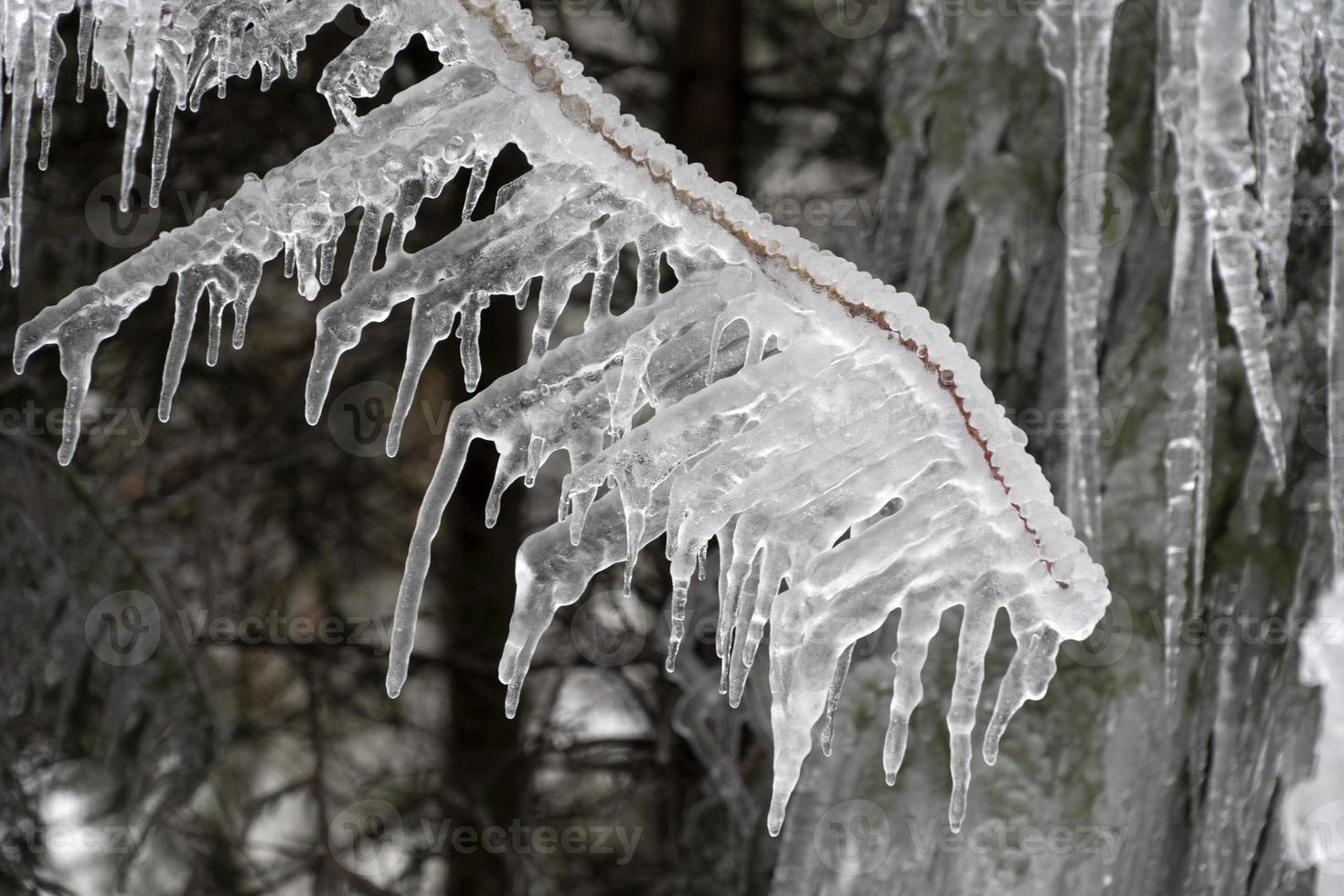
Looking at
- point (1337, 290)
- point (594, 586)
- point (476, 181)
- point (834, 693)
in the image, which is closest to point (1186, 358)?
Answer: point (1337, 290)

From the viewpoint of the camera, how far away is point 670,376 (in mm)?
722

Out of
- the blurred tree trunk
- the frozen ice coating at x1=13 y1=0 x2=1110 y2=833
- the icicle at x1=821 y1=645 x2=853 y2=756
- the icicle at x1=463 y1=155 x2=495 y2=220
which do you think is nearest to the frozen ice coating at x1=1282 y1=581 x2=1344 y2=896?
the frozen ice coating at x1=13 y1=0 x2=1110 y2=833

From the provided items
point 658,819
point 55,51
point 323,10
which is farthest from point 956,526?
point 658,819

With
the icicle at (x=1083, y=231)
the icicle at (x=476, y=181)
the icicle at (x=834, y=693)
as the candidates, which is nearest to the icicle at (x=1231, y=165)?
the icicle at (x=1083, y=231)

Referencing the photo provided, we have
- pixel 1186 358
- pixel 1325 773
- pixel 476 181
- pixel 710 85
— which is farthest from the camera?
pixel 710 85

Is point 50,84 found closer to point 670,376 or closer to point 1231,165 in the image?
point 670,376

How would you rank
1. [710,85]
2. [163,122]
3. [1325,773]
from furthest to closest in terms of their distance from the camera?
[710,85] < [163,122] < [1325,773]

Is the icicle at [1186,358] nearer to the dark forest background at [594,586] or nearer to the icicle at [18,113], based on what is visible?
the dark forest background at [594,586]

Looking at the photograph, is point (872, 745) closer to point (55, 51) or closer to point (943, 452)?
point (943, 452)

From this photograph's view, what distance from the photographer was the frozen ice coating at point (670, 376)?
0.69 metres

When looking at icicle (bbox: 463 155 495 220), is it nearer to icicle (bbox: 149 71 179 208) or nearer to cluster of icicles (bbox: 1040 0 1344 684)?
icicle (bbox: 149 71 179 208)

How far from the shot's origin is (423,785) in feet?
10.3

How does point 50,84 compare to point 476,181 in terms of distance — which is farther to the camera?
point 50,84

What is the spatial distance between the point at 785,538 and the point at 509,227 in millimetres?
226
